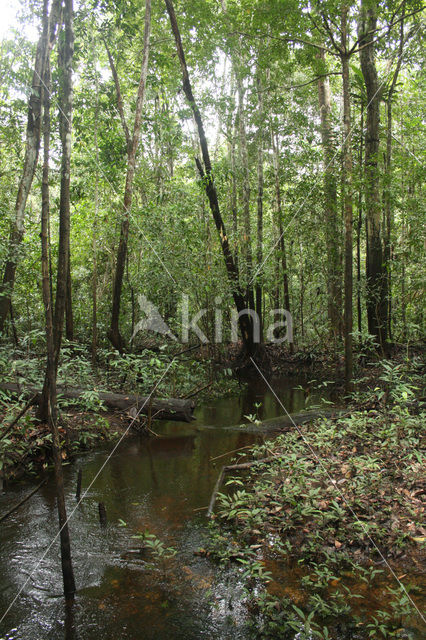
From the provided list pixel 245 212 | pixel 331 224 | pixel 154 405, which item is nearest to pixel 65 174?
pixel 154 405

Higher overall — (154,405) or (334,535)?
(154,405)

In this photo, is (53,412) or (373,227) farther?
(373,227)

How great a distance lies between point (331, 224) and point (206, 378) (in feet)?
17.9

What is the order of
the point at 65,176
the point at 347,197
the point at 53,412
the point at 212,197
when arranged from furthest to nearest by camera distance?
the point at 212,197 < the point at 347,197 < the point at 65,176 < the point at 53,412

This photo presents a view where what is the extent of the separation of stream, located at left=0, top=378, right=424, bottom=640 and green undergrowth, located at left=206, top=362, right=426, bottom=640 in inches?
10.8

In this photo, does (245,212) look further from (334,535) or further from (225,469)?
(334,535)

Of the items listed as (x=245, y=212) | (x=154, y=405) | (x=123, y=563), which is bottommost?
(x=123, y=563)

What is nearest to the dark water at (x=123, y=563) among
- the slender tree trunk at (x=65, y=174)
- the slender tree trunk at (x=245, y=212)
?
the slender tree trunk at (x=65, y=174)

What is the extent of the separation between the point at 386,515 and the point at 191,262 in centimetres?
770

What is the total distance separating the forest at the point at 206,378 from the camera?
334 centimetres

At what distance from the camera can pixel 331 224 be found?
38.2ft

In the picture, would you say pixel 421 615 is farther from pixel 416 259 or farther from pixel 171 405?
pixel 416 259

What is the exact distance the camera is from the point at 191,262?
10.6m

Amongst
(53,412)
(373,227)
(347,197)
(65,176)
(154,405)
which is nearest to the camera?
(53,412)
